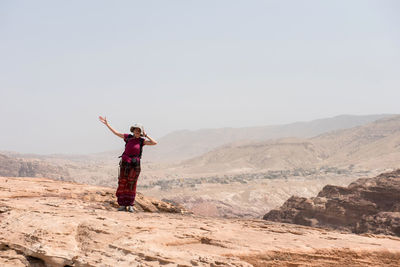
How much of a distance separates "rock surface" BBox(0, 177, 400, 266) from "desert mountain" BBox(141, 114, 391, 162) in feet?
443

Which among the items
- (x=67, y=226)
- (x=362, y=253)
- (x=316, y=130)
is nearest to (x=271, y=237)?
(x=362, y=253)

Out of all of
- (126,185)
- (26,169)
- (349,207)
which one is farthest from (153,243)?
(26,169)

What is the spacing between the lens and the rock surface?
3.44m

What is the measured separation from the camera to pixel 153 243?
3697 mm

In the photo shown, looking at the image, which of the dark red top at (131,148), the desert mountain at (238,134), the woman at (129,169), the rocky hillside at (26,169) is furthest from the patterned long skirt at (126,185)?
the desert mountain at (238,134)

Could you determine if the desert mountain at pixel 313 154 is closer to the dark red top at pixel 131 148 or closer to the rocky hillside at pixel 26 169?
the rocky hillside at pixel 26 169

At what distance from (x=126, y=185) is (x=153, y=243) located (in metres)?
2.21

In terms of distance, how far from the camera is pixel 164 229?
4285 millimetres

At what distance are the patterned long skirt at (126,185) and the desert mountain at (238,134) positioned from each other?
134m

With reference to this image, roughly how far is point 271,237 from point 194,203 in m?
23.2

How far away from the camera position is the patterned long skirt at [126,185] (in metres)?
5.75

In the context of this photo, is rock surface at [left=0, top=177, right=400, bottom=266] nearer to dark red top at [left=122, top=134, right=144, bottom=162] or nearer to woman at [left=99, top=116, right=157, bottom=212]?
woman at [left=99, top=116, right=157, bottom=212]

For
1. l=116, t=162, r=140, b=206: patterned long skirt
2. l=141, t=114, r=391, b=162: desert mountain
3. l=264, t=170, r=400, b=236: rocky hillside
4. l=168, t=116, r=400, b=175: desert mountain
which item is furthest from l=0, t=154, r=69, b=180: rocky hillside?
l=141, t=114, r=391, b=162: desert mountain

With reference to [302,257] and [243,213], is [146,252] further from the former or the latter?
[243,213]
